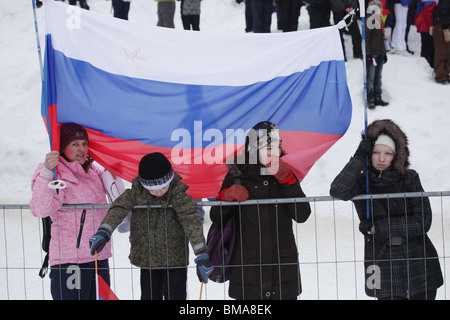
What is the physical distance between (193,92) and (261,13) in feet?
26.2

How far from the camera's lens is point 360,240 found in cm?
863

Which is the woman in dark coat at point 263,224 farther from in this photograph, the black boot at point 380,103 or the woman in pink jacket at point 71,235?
the black boot at point 380,103

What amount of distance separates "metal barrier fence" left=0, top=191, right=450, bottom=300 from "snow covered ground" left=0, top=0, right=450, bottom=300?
0.01 m

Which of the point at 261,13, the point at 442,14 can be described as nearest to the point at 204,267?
the point at 261,13

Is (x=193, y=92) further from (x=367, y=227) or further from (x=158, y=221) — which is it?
(x=367, y=227)

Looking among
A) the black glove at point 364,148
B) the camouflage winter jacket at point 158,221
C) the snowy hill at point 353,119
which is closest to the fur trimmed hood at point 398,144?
the black glove at point 364,148

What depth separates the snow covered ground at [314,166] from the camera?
720 cm

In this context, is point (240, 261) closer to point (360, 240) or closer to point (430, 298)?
point (430, 298)

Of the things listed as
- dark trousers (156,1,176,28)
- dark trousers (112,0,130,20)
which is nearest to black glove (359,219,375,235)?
dark trousers (156,1,176,28)

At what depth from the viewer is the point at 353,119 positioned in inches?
500

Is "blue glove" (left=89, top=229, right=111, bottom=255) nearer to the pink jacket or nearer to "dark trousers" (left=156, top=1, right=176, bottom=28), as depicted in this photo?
the pink jacket

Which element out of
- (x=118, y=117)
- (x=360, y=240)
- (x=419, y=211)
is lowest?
(x=360, y=240)
